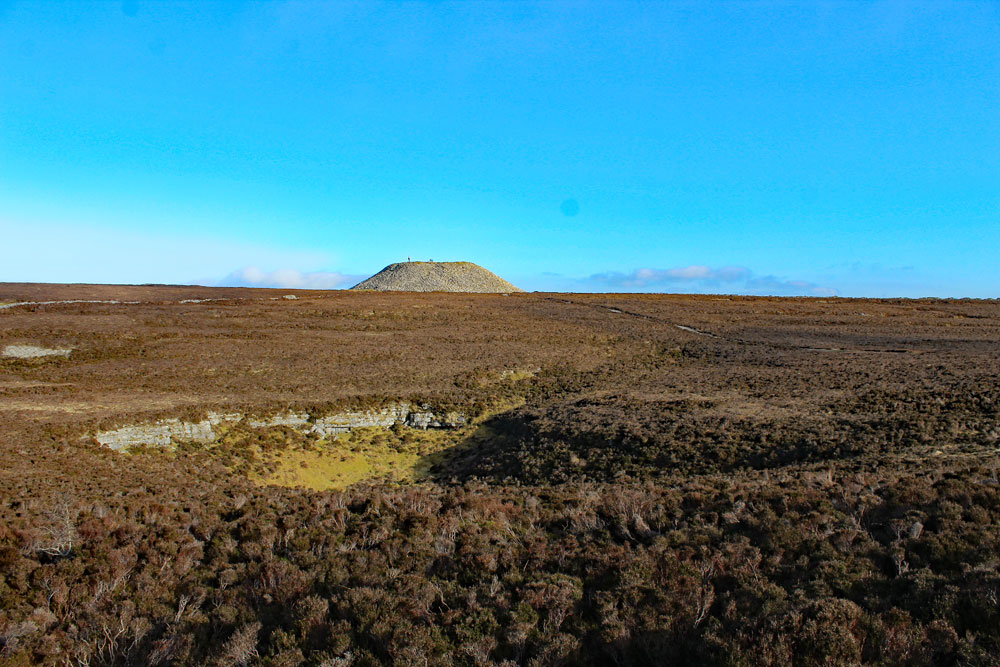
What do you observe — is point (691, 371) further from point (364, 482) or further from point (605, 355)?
point (364, 482)

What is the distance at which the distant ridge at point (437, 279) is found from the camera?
93250 mm

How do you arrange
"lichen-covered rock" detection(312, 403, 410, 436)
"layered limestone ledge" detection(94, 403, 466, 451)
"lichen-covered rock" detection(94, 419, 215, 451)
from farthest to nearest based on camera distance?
"lichen-covered rock" detection(312, 403, 410, 436) < "layered limestone ledge" detection(94, 403, 466, 451) < "lichen-covered rock" detection(94, 419, 215, 451)

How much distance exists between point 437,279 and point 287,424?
257ft

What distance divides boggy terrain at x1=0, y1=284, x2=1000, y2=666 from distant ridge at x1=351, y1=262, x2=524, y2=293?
6802 cm

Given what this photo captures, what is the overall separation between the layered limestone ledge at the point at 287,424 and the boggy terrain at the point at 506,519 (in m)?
0.29

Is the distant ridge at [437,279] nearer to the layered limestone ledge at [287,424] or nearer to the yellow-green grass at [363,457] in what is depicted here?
the layered limestone ledge at [287,424]

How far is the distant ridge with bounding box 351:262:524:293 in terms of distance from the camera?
9325 cm

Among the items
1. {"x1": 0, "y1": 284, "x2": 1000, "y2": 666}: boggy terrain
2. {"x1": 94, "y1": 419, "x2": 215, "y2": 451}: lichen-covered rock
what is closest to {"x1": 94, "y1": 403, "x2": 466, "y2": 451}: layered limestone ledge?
{"x1": 94, "y1": 419, "x2": 215, "y2": 451}: lichen-covered rock

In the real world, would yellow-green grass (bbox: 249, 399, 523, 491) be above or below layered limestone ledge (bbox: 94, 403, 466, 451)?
below

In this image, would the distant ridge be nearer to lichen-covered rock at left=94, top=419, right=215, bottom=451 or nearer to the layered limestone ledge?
the layered limestone ledge

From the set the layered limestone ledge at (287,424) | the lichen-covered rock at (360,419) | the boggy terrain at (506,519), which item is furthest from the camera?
the lichen-covered rock at (360,419)

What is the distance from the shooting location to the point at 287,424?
733 inches

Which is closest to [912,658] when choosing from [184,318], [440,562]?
[440,562]

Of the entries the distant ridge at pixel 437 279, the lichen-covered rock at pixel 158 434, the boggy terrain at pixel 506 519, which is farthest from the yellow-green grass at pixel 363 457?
the distant ridge at pixel 437 279
